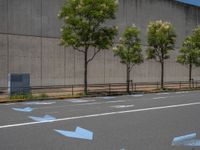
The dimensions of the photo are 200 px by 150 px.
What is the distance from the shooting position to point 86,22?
30703 millimetres

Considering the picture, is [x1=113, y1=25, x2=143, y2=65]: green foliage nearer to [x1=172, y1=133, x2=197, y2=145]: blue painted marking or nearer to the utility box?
the utility box

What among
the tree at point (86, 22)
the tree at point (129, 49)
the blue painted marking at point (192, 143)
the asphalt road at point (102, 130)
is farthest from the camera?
the tree at point (129, 49)

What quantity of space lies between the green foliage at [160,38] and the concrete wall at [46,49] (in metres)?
5.55

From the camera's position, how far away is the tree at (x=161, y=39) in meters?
40.8

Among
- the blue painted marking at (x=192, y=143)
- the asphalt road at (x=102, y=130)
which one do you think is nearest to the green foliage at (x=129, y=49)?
the asphalt road at (x=102, y=130)

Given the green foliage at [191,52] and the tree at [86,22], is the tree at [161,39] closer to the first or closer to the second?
the green foliage at [191,52]

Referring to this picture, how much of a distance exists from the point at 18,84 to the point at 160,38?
59.4ft

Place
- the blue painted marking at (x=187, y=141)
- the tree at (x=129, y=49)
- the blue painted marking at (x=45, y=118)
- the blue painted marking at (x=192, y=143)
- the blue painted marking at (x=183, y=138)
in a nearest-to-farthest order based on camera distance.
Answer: the blue painted marking at (x=192, y=143)
the blue painted marking at (x=187, y=141)
the blue painted marking at (x=183, y=138)
the blue painted marking at (x=45, y=118)
the tree at (x=129, y=49)

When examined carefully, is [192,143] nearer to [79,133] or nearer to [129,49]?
[79,133]

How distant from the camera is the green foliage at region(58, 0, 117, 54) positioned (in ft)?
99.8

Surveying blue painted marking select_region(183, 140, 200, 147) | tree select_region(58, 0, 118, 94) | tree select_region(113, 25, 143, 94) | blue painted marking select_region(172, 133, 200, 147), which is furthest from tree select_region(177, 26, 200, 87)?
blue painted marking select_region(183, 140, 200, 147)

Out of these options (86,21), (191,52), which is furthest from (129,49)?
(191,52)

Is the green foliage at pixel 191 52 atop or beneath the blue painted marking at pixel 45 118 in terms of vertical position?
atop

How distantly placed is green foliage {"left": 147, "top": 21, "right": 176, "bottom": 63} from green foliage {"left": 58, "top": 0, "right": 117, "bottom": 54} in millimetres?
10311
